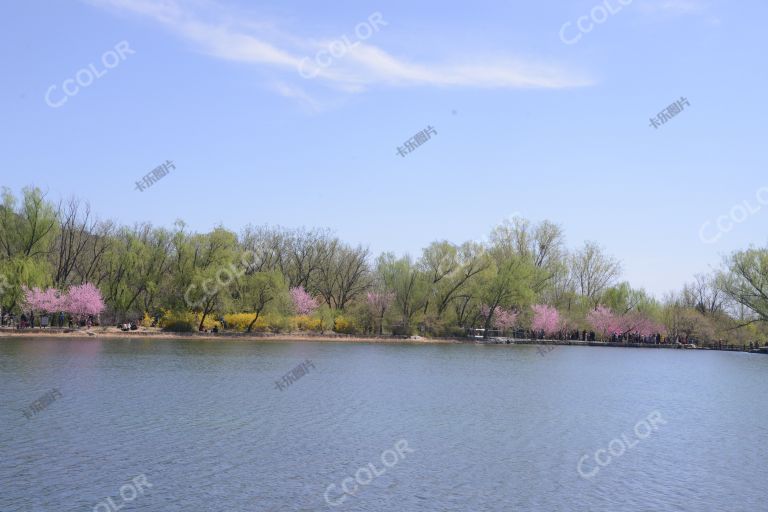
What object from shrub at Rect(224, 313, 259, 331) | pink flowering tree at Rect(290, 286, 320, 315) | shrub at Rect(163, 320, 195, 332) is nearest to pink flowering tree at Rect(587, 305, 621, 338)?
pink flowering tree at Rect(290, 286, 320, 315)

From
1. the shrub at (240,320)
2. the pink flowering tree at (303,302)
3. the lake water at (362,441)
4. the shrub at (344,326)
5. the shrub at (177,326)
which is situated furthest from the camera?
the pink flowering tree at (303,302)

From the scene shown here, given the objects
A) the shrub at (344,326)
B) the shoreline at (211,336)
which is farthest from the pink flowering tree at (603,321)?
the shrub at (344,326)

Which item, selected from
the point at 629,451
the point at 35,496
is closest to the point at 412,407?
the point at 629,451

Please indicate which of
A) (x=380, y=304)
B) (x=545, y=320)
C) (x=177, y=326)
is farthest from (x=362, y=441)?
A: (x=545, y=320)

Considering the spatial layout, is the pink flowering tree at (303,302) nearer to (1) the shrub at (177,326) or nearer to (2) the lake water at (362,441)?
(1) the shrub at (177,326)

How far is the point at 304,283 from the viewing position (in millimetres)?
96000

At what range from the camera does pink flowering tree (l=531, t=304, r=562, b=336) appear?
309 ft

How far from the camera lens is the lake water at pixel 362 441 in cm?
1650

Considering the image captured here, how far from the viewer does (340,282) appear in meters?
98.6

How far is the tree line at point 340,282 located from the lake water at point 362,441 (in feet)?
102

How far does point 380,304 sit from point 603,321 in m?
37.0

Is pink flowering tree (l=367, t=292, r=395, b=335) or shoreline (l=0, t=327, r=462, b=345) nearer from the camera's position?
shoreline (l=0, t=327, r=462, b=345)

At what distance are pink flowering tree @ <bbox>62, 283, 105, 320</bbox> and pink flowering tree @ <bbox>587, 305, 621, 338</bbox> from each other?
6739cm

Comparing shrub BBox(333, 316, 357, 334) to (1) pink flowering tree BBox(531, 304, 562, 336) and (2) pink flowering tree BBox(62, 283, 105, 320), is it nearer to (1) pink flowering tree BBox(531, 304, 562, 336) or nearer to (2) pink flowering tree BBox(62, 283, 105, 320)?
(1) pink flowering tree BBox(531, 304, 562, 336)
